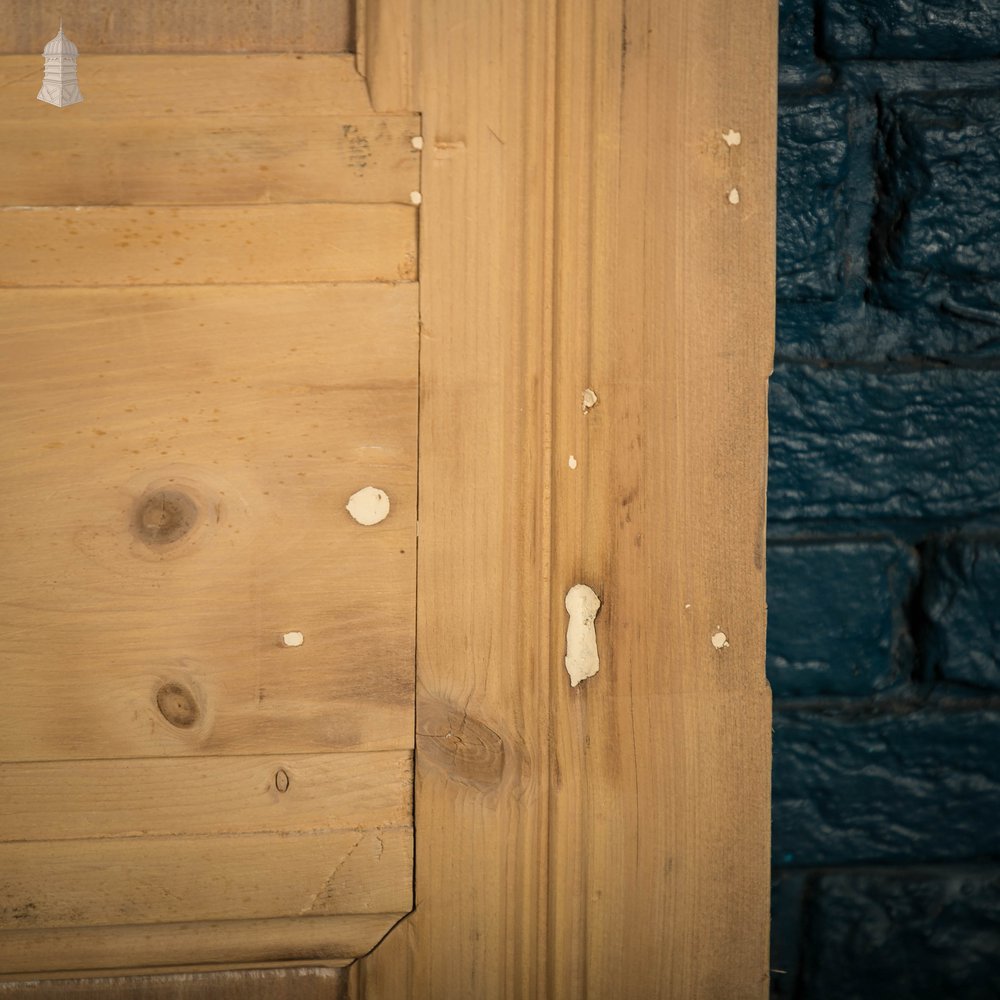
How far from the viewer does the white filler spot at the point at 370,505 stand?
474 mm

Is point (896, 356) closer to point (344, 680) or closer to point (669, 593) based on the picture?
point (669, 593)

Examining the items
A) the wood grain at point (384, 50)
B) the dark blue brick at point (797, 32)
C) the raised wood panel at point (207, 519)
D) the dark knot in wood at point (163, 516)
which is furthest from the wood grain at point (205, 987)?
the dark blue brick at point (797, 32)

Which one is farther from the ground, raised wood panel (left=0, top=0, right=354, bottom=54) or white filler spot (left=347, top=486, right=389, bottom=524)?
raised wood panel (left=0, top=0, right=354, bottom=54)

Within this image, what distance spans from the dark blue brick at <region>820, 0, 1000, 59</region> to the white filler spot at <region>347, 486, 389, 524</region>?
42 centimetres

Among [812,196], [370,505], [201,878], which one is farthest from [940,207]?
[201,878]

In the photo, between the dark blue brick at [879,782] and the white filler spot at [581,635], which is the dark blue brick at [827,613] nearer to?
the dark blue brick at [879,782]

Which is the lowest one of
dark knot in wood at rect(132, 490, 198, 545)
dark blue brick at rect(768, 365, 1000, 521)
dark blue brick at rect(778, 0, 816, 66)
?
dark knot in wood at rect(132, 490, 198, 545)

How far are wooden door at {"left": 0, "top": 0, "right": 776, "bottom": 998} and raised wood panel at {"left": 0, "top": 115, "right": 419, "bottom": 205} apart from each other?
0.05 feet

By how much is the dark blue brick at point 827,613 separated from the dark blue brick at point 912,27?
0.33 metres

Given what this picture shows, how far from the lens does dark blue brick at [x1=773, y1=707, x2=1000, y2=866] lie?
0.54m

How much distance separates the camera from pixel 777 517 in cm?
53

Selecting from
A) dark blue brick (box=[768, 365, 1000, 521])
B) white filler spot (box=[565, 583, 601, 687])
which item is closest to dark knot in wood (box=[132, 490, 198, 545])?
white filler spot (box=[565, 583, 601, 687])

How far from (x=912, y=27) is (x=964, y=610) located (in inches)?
15.4

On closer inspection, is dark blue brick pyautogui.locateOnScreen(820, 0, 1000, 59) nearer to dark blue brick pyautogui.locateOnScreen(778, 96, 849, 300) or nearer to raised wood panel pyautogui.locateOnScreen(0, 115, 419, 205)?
dark blue brick pyautogui.locateOnScreen(778, 96, 849, 300)
